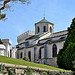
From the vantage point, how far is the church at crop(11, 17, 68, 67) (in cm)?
3466

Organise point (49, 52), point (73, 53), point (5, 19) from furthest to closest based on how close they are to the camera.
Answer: point (49, 52)
point (73, 53)
point (5, 19)

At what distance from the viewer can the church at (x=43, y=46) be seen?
1364 inches

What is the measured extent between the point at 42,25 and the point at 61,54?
21014 mm

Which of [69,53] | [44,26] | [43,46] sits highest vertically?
[44,26]

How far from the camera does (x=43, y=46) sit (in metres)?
36.6

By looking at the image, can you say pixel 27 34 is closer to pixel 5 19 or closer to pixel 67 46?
pixel 67 46

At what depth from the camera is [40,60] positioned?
36.6m

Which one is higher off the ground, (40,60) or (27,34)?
(27,34)

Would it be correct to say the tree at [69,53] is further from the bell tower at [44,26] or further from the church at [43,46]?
the bell tower at [44,26]

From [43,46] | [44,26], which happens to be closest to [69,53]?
[43,46]

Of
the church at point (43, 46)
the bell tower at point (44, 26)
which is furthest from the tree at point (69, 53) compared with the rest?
the bell tower at point (44, 26)

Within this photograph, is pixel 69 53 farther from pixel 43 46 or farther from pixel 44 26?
pixel 44 26

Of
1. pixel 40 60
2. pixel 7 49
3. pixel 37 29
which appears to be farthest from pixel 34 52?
pixel 7 49

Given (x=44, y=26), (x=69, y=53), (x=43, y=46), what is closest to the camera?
(x=69, y=53)
